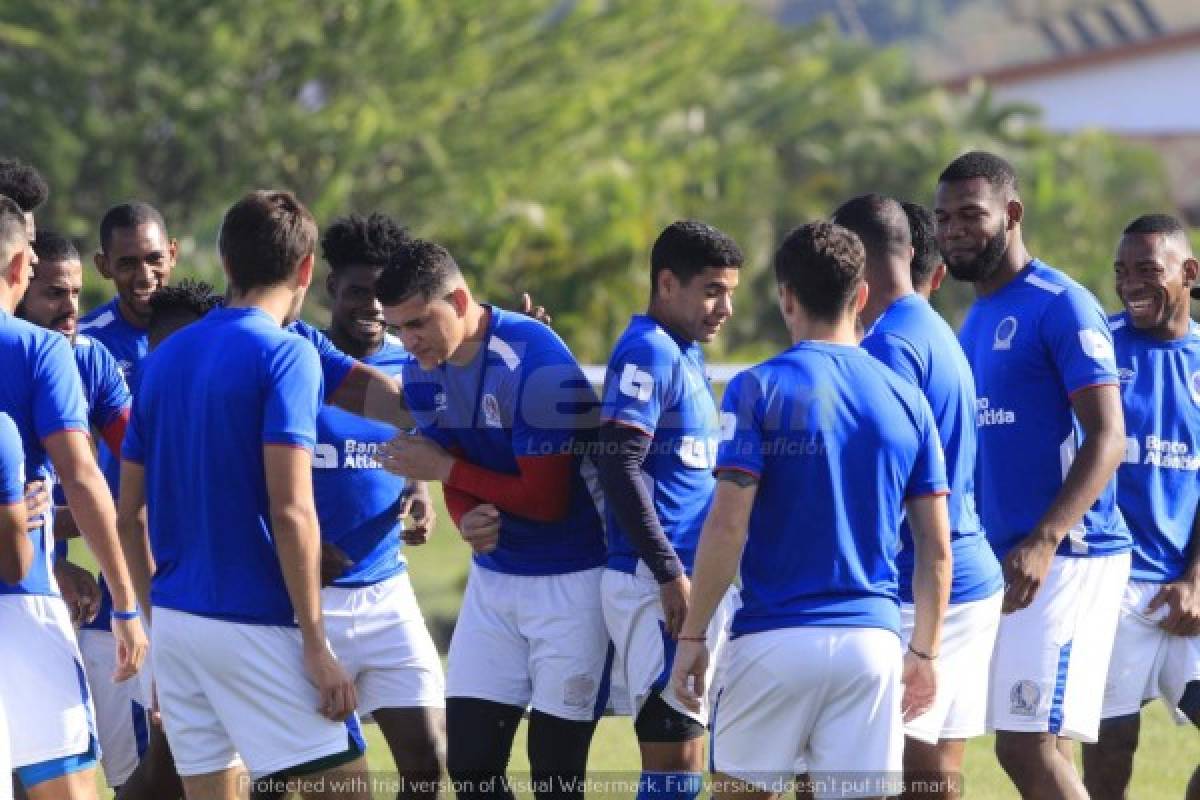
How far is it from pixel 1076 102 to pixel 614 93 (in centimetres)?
3577

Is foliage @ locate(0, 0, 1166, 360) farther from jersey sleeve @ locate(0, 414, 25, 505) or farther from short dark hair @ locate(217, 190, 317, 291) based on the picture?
jersey sleeve @ locate(0, 414, 25, 505)

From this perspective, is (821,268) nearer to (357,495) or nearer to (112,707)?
(357,495)

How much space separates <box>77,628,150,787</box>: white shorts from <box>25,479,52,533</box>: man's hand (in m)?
1.44

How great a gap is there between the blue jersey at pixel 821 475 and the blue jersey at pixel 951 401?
24.7 inches

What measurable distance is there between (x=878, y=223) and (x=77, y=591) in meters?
3.24

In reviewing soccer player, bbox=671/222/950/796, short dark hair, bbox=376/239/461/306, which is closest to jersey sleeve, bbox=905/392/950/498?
soccer player, bbox=671/222/950/796

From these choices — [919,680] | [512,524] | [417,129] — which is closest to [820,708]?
[919,680]

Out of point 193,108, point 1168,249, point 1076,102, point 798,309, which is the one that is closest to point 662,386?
point 798,309

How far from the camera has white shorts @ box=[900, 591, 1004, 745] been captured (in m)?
6.45

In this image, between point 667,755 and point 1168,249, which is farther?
point 1168,249

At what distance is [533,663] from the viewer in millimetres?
6871

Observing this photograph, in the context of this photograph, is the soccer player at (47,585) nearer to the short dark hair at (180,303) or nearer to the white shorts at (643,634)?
the short dark hair at (180,303)

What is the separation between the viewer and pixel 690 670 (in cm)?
592

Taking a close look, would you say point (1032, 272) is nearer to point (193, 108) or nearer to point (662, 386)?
point (662, 386)
